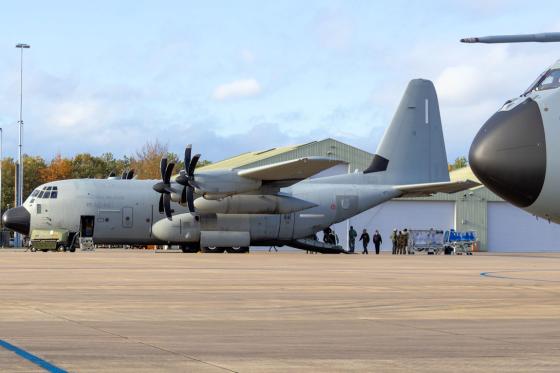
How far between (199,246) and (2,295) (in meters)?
38.1

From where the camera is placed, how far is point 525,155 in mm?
16797

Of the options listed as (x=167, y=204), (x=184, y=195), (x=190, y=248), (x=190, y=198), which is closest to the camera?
(x=190, y=198)

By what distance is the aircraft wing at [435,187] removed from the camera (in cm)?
5303

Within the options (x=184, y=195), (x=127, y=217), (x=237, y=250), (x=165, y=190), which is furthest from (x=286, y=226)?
(x=127, y=217)

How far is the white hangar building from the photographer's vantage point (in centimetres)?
7694

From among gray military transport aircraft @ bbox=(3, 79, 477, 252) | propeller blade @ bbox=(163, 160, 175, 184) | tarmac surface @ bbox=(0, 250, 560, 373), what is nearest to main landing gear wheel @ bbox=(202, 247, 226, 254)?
gray military transport aircraft @ bbox=(3, 79, 477, 252)

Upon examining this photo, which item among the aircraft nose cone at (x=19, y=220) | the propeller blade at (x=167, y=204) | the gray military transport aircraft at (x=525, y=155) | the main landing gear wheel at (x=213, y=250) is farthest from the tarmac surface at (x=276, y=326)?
the main landing gear wheel at (x=213, y=250)

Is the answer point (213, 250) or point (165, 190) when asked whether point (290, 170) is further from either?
point (213, 250)

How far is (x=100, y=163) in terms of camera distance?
501ft

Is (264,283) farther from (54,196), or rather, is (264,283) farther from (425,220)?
(425,220)

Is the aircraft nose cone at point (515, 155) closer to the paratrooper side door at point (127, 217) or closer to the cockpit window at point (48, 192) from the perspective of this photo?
the paratrooper side door at point (127, 217)

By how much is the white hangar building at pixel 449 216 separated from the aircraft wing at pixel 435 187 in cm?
2012

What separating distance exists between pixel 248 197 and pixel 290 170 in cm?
322

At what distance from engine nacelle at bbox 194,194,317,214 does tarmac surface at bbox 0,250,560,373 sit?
28.6 meters
